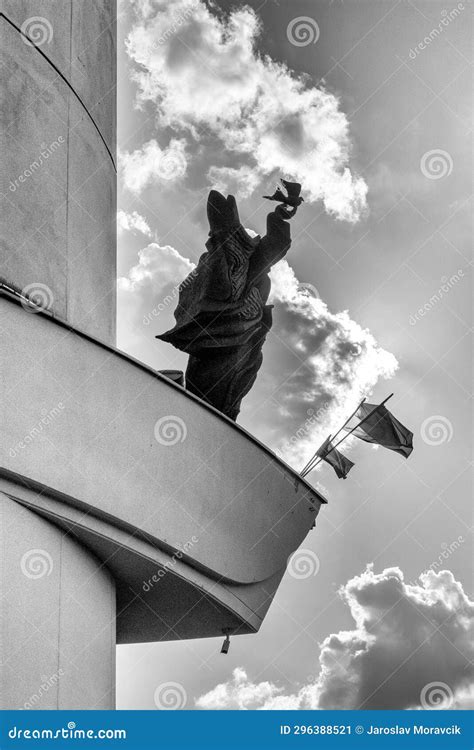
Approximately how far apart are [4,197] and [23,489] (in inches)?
113

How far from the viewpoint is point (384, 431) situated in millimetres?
15672

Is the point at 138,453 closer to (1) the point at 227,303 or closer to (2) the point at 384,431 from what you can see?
(1) the point at 227,303

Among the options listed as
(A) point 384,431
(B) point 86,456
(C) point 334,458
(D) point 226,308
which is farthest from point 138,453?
(A) point 384,431

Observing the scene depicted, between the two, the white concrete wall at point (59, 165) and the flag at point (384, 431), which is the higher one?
the flag at point (384, 431)

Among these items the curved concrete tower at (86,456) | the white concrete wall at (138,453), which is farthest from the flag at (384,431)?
the white concrete wall at (138,453)

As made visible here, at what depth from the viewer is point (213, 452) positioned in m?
12.0

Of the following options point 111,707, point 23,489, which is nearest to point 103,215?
point 23,489

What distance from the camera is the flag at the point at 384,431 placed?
15.6 m

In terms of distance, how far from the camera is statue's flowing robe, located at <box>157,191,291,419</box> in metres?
13.8

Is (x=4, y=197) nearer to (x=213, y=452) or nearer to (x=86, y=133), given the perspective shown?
(x=86, y=133)

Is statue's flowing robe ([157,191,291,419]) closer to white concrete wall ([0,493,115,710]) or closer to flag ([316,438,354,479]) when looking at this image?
flag ([316,438,354,479])

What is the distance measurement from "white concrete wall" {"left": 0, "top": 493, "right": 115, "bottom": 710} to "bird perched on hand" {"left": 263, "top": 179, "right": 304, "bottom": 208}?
535cm

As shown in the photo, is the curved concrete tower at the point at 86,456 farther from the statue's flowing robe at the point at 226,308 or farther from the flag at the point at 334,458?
the flag at the point at 334,458

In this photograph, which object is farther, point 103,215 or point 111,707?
point 103,215
